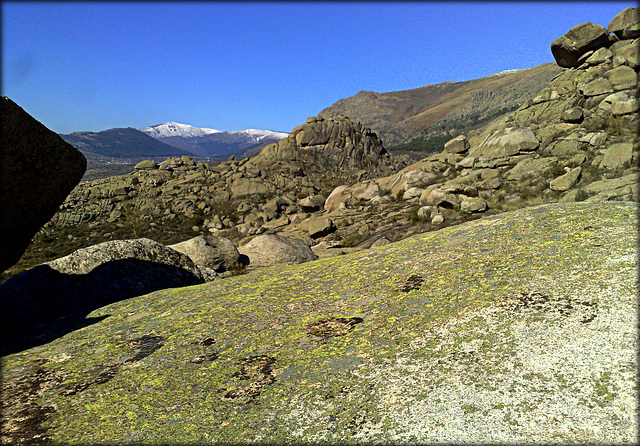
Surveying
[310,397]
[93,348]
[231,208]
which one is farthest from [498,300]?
[231,208]

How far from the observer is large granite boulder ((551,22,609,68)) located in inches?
1369

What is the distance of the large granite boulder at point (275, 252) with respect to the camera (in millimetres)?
20984

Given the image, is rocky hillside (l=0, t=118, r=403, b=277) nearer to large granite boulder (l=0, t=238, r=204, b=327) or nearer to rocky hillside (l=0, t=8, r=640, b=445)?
large granite boulder (l=0, t=238, r=204, b=327)

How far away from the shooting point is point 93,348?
23.9 feet

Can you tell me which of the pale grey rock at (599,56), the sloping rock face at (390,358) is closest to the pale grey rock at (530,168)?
the pale grey rock at (599,56)

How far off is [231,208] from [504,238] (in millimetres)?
66656

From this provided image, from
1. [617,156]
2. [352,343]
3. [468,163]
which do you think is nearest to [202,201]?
[468,163]

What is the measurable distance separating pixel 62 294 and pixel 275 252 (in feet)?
38.3

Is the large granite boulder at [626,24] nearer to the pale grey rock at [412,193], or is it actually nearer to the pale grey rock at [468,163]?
the pale grey rock at [468,163]

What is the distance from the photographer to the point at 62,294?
1095cm

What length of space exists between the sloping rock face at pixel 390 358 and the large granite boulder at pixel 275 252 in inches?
471

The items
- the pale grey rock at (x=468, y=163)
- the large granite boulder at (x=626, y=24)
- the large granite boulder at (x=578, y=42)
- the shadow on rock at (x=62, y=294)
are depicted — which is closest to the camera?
the shadow on rock at (x=62, y=294)

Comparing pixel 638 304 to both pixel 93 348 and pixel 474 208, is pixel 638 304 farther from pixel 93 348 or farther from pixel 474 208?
pixel 474 208

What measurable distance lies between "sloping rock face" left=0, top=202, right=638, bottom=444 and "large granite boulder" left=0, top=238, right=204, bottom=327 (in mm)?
2713
